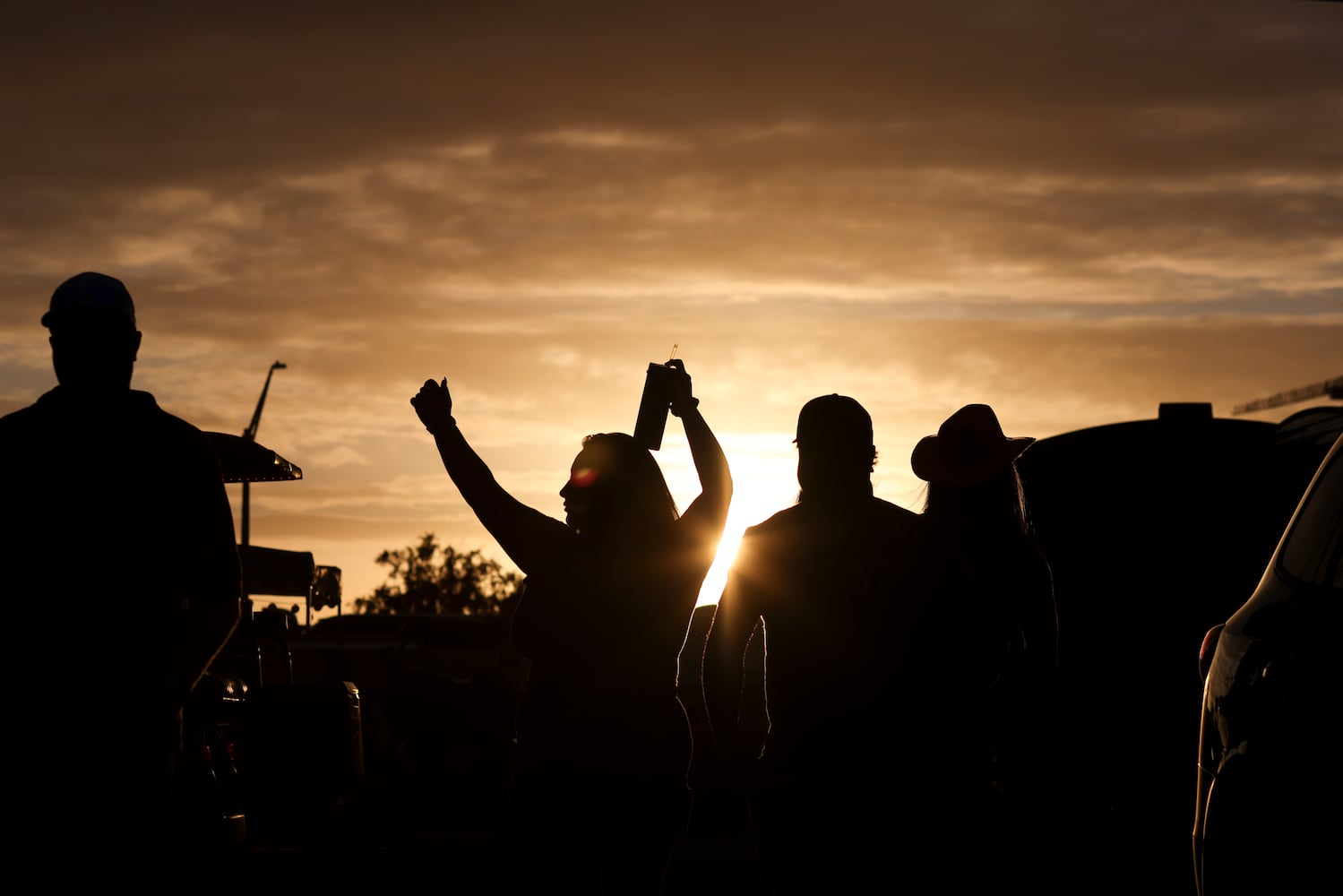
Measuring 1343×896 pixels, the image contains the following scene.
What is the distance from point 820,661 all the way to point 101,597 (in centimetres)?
179

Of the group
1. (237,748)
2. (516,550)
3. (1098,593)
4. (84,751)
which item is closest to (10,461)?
(84,751)

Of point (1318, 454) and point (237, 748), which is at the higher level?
point (1318, 454)

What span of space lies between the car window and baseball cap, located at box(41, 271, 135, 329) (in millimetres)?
2894

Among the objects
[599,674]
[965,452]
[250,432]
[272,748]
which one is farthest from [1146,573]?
[250,432]

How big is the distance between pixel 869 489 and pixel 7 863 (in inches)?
93.5

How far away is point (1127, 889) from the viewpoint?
10531mm

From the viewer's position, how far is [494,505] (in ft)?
15.7

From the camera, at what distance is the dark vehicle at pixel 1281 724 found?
3760 mm

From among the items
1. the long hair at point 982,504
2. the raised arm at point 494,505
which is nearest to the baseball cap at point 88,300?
the raised arm at point 494,505

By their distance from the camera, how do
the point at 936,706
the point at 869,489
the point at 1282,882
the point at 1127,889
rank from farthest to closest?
the point at 1127,889, the point at 869,489, the point at 936,706, the point at 1282,882

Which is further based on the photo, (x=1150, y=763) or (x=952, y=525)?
(x=1150, y=763)

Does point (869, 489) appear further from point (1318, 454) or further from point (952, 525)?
point (1318, 454)

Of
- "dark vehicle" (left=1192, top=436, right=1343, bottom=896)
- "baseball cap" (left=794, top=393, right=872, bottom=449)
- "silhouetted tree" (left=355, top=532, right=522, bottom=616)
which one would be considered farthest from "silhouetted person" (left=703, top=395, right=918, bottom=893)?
"silhouetted tree" (left=355, top=532, right=522, bottom=616)

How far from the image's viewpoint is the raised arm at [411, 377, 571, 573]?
471 cm
